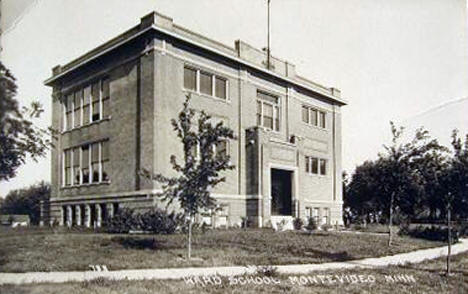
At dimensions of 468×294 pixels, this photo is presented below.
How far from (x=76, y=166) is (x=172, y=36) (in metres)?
11.3

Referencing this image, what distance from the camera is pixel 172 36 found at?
973 inches

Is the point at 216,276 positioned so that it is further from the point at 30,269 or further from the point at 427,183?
the point at 427,183

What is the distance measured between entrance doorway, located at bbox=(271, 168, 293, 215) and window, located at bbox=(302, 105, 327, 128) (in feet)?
16.5

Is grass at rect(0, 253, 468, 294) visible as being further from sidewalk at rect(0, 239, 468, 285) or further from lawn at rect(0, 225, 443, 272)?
lawn at rect(0, 225, 443, 272)

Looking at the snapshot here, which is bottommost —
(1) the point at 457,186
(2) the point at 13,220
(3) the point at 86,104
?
(2) the point at 13,220

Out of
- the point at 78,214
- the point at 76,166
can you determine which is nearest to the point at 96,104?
the point at 76,166

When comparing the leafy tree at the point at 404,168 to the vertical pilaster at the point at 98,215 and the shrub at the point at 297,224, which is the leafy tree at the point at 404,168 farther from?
the vertical pilaster at the point at 98,215

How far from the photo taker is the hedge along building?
24.5 metres

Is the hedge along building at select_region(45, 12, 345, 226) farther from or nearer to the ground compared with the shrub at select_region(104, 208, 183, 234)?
farther from the ground

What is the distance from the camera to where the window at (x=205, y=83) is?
26.3 meters

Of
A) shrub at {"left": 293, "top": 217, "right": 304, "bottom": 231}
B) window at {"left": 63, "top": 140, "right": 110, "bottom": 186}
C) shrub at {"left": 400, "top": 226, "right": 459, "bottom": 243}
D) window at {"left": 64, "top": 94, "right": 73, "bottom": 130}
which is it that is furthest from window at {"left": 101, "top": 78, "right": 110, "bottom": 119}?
shrub at {"left": 400, "top": 226, "right": 459, "bottom": 243}

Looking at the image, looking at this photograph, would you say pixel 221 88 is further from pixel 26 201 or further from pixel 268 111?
pixel 26 201

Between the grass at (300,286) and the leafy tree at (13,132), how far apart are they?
89.8 inches

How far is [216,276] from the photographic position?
11.0 meters
